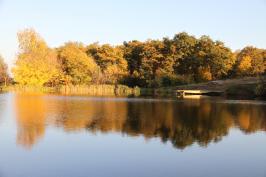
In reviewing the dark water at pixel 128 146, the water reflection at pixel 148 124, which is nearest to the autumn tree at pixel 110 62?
the water reflection at pixel 148 124

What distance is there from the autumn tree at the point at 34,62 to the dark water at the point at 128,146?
32608mm

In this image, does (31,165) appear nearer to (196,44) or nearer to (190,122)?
(190,122)

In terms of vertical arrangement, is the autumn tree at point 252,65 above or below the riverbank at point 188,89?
above

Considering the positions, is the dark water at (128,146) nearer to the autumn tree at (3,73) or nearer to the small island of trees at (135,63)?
the small island of trees at (135,63)

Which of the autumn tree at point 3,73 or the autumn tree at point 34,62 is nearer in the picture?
the autumn tree at point 34,62

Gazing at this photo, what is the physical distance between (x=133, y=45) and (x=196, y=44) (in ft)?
36.5

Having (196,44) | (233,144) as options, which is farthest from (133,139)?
(196,44)

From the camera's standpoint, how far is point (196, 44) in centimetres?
6341

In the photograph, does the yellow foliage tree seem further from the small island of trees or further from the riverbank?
the riverbank

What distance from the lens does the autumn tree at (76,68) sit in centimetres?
5603

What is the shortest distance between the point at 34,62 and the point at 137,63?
18678 mm

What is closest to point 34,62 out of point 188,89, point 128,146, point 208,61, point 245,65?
point 188,89

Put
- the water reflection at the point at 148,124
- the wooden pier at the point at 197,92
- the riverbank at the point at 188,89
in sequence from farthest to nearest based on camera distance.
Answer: the wooden pier at the point at 197,92 → the riverbank at the point at 188,89 → the water reflection at the point at 148,124

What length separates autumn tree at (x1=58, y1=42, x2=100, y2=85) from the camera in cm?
5603
